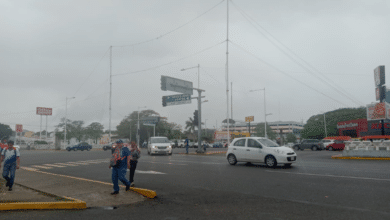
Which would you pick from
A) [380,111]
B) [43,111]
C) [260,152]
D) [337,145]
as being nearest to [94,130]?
Result: [43,111]

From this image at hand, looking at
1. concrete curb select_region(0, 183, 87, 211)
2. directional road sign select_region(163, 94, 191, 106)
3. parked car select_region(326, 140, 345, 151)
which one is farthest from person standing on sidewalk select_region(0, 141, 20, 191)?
parked car select_region(326, 140, 345, 151)

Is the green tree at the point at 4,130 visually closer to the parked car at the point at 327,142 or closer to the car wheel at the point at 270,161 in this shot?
the parked car at the point at 327,142

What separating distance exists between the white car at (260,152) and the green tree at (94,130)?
237 feet

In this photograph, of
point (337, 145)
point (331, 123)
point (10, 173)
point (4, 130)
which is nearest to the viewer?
point (10, 173)

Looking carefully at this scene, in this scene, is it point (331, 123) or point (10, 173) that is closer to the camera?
point (10, 173)

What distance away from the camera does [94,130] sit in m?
83.4

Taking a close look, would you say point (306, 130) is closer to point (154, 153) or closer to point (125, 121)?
point (125, 121)

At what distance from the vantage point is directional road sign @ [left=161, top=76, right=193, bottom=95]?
26116mm

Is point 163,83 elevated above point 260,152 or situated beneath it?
elevated above

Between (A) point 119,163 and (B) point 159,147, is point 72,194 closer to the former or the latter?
(A) point 119,163

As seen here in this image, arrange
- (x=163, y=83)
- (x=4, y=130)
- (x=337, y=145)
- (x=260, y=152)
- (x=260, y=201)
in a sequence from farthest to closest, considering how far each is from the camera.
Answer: (x=4, y=130) < (x=337, y=145) < (x=163, y=83) < (x=260, y=152) < (x=260, y=201)

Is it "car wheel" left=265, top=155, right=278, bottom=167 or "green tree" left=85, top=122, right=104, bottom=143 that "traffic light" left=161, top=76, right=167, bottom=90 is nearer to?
"car wheel" left=265, top=155, right=278, bottom=167

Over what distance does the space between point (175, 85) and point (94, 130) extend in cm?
6257

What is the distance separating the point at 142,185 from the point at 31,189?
3.34m
